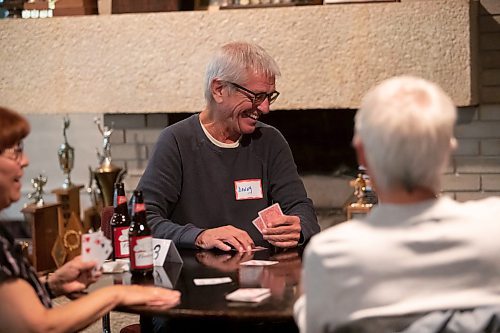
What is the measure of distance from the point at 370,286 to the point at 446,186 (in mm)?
2833

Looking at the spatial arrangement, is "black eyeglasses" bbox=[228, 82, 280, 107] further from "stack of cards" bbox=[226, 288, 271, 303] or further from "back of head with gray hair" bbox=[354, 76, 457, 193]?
"back of head with gray hair" bbox=[354, 76, 457, 193]

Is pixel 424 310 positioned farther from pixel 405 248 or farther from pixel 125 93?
pixel 125 93

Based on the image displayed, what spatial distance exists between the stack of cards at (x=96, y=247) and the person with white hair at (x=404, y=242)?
74 cm

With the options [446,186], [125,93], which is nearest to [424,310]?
[446,186]

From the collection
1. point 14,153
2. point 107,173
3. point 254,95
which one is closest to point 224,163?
point 254,95

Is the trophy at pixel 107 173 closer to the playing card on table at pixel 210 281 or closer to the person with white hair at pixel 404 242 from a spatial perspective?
the playing card on table at pixel 210 281

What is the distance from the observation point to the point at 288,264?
252cm

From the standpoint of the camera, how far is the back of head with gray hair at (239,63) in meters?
3.00

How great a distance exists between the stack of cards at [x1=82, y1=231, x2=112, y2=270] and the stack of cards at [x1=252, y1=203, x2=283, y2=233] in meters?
0.69

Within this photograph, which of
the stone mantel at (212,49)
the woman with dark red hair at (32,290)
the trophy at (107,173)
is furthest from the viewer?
the trophy at (107,173)

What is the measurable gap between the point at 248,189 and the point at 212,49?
150 cm

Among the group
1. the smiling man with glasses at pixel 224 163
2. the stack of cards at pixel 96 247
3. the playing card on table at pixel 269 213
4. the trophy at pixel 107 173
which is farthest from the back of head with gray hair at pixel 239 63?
the trophy at pixel 107 173

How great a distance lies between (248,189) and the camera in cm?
303

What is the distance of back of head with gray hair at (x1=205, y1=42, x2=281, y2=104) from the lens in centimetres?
300
